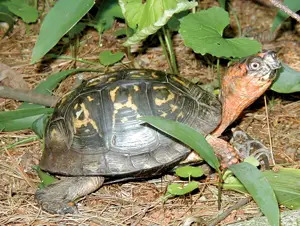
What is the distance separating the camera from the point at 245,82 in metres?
2.35

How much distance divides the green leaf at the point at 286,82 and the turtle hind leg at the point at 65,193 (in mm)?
924

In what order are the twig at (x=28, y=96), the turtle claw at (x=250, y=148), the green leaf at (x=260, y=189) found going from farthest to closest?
the twig at (x=28, y=96)
the turtle claw at (x=250, y=148)
the green leaf at (x=260, y=189)

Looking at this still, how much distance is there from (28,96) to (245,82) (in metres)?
1.15

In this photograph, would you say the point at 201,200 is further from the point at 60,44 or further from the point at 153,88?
the point at 60,44

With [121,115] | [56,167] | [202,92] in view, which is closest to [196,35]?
[202,92]

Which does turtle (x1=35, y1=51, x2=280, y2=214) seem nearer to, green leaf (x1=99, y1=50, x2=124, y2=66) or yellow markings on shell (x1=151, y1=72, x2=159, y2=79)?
yellow markings on shell (x1=151, y1=72, x2=159, y2=79)

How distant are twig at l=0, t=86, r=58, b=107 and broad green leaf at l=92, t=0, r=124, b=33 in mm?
646

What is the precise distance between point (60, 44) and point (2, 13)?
41cm

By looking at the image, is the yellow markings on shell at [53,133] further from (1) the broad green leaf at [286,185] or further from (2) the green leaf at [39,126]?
(1) the broad green leaf at [286,185]

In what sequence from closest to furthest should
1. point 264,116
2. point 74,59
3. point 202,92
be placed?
point 202,92, point 264,116, point 74,59

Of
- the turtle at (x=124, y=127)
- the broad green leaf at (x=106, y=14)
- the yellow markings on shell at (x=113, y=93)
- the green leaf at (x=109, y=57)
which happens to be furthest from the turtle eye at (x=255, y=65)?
the broad green leaf at (x=106, y=14)

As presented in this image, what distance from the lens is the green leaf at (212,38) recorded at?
7.64 ft

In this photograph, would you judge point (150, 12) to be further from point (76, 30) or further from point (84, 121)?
point (76, 30)

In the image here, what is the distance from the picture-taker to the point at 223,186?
2.29 metres
